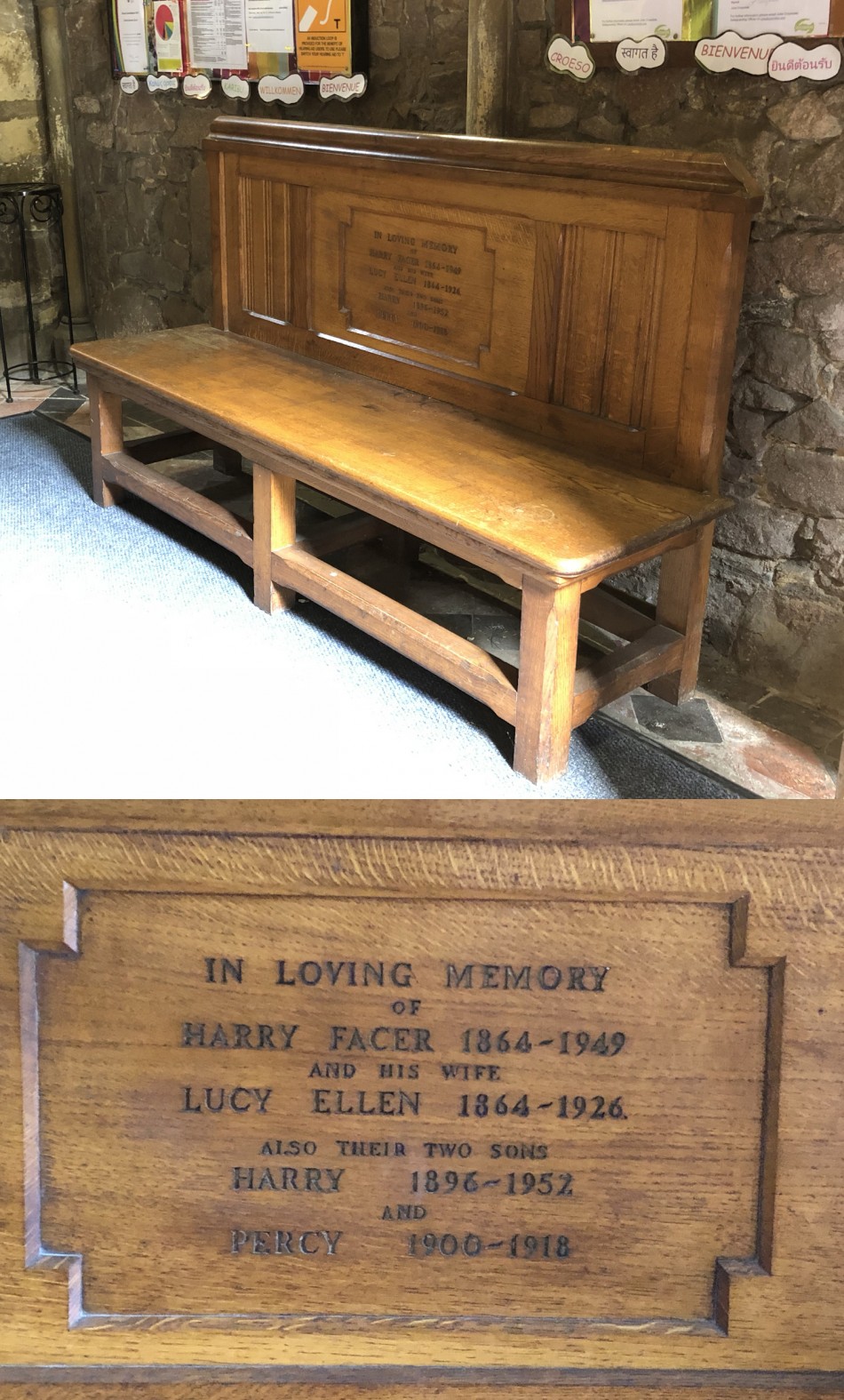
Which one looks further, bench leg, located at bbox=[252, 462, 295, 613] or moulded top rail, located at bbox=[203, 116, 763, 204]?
bench leg, located at bbox=[252, 462, 295, 613]

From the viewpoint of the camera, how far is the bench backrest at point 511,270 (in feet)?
8.90

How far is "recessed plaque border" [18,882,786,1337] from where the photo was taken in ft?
3.18

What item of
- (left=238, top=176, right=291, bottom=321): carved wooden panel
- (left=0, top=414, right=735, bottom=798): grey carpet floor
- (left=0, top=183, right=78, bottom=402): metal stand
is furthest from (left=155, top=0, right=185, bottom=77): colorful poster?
(left=0, top=414, right=735, bottom=798): grey carpet floor

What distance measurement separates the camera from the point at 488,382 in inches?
128

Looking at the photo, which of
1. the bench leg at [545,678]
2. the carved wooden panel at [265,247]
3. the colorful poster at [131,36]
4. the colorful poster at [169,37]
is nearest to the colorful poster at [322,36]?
the carved wooden panel at [265,247]

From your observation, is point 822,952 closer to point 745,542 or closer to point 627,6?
point 745,542

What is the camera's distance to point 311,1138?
3.28 ft

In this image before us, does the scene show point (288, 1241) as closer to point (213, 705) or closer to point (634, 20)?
point (213, 705)

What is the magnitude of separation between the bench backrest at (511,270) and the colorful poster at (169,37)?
96 centimetres

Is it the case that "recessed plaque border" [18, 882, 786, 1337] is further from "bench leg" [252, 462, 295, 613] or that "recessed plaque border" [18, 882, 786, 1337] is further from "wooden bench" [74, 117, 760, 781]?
"bench leg" [252, 462, 295, 613]

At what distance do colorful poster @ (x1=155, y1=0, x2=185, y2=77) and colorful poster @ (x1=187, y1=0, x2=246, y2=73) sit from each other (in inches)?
3.0

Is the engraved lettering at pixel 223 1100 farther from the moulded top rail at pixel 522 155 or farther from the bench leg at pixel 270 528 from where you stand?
the bench leg at pixel 270 528

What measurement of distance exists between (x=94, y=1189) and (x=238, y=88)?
416 cm

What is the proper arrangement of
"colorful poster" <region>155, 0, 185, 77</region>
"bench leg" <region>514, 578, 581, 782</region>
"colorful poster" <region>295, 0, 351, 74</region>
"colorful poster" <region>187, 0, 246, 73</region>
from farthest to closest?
"colorful poster" <region>155, 0, 185, 77</region>, "colorful poster" <region>187, 0, 246, 73</region>, "colorful poster" <region>295, 0, 351, 74</region>, "bench leg" <region>514, 578, 581, 782</region>
